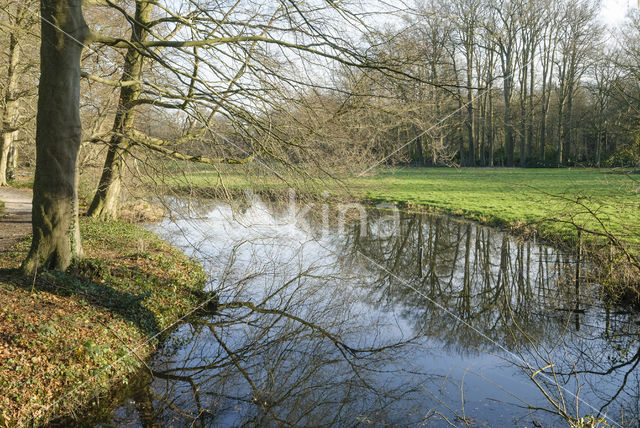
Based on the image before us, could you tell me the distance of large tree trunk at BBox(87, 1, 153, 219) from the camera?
10398 mm

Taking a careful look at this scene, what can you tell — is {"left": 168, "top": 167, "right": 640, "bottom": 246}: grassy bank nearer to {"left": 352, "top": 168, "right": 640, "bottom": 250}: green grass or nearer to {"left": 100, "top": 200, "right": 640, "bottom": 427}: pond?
{"left": 352, "top": 168, "right": 640, "bottom": 250}: green grass

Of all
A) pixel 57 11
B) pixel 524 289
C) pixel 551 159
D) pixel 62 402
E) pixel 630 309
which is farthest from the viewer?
Answer: pixel 551 159

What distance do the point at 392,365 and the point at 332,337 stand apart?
3.41 feet

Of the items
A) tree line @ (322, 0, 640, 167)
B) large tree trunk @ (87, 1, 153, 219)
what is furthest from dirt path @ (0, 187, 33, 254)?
tree line @ (322, 0, 640, 167)

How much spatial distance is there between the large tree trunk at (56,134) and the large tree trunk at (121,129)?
8.71ft

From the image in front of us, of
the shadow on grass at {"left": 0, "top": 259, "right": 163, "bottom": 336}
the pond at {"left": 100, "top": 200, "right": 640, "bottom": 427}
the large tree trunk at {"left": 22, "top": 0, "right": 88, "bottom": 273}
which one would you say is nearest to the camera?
the pond at {"left": 100, "top": 200, "right": 640, "bottom": 427}

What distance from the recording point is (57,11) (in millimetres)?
6414

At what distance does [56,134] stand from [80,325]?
260 centimetres

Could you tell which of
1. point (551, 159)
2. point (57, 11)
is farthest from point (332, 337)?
point (551, 159)

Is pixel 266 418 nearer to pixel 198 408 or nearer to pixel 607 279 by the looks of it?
pixel 198 408

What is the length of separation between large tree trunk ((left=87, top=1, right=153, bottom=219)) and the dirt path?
5.71 ft

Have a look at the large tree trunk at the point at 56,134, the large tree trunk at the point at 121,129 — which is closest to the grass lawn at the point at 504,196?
the large tree trunk at the point at 121,129

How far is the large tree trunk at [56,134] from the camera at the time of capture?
6.43 meters

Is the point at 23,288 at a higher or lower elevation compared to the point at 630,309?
higher
